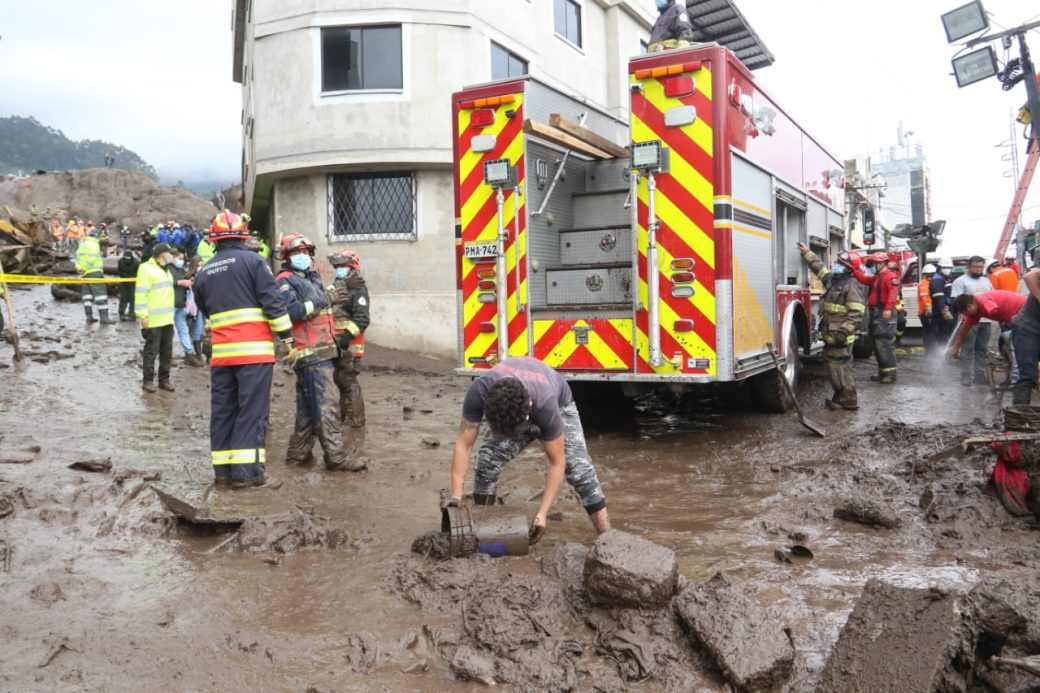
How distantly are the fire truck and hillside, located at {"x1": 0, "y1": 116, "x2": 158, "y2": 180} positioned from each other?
10867 cm

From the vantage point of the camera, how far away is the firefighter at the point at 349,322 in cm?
681

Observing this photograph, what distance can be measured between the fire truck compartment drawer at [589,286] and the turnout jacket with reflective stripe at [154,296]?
173 inches

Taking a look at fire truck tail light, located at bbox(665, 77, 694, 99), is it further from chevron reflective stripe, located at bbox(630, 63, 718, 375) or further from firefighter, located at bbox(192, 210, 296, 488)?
firefighter, located at bbox(192, 210, 296, 488)

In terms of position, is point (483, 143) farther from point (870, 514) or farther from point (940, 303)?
point (940, 303)

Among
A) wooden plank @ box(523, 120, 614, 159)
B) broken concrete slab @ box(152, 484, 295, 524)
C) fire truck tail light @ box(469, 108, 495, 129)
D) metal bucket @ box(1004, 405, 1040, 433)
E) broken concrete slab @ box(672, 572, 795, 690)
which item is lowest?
broken concrete slab @ box(672, 572, 795, 690)

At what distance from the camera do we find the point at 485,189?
6492 millimetres

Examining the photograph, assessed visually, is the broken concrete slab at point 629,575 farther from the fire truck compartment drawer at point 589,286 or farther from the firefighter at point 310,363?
the fire truck compartment drawer at point 589,286

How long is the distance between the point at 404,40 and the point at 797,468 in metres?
10.6

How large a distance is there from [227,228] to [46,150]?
12262 cm

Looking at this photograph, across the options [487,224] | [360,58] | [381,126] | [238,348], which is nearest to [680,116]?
[487,224]

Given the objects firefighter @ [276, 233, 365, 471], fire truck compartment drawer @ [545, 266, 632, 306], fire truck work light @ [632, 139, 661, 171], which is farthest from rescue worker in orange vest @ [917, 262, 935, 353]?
firefighter @ [276, 233, 365, 471]

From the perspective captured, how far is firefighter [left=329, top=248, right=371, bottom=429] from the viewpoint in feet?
22.3

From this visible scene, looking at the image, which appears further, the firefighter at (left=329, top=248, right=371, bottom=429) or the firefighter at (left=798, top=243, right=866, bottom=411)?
the firefighter at (left=798, top=243, right=866, bottom=411)

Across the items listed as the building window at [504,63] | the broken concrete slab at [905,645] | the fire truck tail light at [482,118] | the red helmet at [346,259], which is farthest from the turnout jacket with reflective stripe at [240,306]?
the building window at [504,63]
